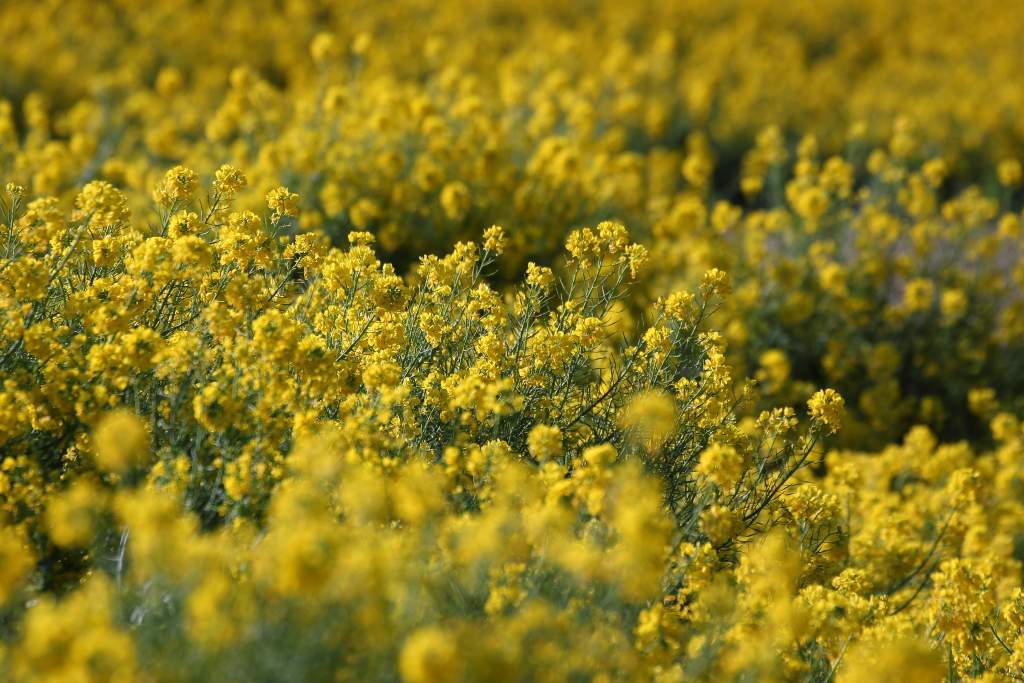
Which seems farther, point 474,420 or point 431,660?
point 474,420

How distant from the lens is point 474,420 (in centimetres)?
299

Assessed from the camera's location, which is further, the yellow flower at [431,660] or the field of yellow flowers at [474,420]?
the field of yellow flowers at [474,420]

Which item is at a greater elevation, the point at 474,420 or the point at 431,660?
the point at 431,660

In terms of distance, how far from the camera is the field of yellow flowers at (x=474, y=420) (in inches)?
77.7

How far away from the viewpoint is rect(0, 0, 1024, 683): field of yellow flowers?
6.48 ft

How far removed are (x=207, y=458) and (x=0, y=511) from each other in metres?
0.59

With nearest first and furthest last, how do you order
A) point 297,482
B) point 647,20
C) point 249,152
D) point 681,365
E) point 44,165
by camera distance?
1. point 297,482
2. point 681,365
3. point 44,165
4. point 249,152
5. point 647,20

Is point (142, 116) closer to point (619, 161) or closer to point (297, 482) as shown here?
point (619, 161)

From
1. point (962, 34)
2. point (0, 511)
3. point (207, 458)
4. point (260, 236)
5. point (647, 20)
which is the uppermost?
point (260, 236)

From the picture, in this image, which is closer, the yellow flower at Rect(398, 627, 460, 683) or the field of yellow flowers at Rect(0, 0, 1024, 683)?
the yellow flower at Rect(398, 627, 460, 683)

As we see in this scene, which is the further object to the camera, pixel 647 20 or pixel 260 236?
pixel 647 20

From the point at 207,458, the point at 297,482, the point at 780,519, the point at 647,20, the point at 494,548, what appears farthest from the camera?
the point at 647,20

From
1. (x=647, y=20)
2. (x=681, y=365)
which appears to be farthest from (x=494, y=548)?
(x=647, y=20)

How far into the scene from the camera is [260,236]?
2973 mm
